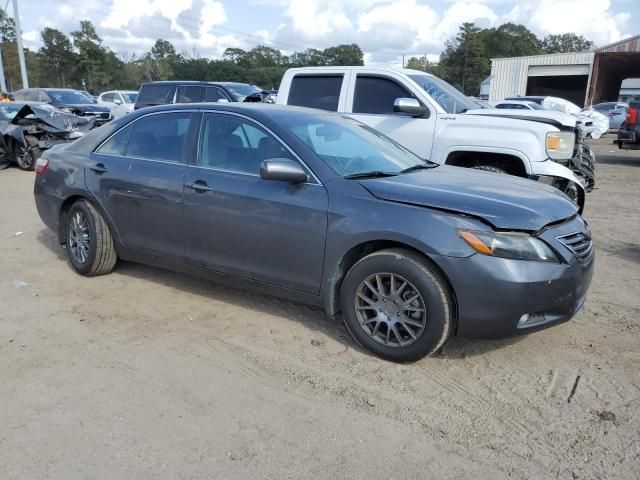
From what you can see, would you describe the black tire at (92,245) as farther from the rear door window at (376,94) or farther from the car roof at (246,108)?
the rear door window at (376,94)

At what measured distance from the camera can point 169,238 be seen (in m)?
4.51

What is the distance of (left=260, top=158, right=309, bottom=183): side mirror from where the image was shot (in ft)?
12.2

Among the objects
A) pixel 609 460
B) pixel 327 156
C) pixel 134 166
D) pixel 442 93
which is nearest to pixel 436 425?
pixel 609 460

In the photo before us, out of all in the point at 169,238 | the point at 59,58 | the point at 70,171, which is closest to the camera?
the point at 169,238

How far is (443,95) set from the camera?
720 cm

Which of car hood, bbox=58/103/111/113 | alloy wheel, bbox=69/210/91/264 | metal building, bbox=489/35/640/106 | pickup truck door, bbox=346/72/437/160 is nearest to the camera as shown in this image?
alloy wheel, bbox=69/210/91/264

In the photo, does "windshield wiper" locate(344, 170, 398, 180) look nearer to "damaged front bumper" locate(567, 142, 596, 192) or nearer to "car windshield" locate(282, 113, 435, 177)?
"car windshield" locate(282, 113, 435, 177)

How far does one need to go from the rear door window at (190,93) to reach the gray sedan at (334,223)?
853 centimetres

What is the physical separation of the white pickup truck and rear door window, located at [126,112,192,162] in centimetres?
288

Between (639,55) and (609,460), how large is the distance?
45.9m

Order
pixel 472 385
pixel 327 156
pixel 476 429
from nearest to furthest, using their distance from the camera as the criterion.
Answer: pixel 476 429
pixel 472 385
pixel 327 156

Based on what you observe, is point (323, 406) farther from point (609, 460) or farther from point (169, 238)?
point (169, 238)

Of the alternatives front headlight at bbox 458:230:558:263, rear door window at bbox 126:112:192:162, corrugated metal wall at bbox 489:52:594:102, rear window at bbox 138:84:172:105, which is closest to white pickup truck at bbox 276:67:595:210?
rear door window at bbox 126:112:192:162

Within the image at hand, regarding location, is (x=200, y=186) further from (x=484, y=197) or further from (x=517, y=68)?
(x=517, y=68)
